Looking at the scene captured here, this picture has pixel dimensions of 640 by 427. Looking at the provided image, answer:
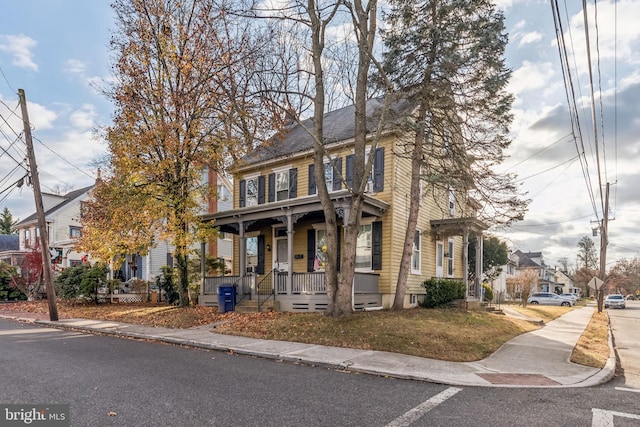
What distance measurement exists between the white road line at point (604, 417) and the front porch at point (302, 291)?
9.27m

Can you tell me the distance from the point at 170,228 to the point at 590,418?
14006 millimetres

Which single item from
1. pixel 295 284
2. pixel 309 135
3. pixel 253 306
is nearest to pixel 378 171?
pixel 309 135

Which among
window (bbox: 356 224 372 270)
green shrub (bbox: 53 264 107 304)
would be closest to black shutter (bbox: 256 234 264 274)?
window (bbox: 356 224 372 270)

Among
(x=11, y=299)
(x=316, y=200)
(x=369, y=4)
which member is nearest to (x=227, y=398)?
(x=316, y=200)

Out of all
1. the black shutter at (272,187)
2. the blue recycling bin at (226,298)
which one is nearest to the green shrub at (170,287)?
the blue recycling bin at (226,298)

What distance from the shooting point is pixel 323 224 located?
17.0 metres

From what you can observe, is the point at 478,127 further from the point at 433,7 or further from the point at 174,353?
the point at 174,353

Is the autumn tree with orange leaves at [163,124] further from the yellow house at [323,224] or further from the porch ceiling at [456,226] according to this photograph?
the porch ceiling at [456,226]

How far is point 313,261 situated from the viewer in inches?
681

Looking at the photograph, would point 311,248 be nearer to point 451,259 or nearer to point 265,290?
point 265,290

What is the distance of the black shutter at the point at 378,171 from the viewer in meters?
16.2

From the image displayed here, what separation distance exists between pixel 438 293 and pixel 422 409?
41.8 ft

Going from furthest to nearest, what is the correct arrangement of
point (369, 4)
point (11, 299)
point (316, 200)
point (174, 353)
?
point (11, 299) → point (316, 200) → point (369, 4) → point (174, 353)

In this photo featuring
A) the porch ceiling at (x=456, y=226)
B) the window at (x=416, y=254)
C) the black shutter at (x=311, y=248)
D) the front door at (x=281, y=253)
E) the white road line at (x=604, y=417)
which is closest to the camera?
the white road line at (x=604, y=417)
